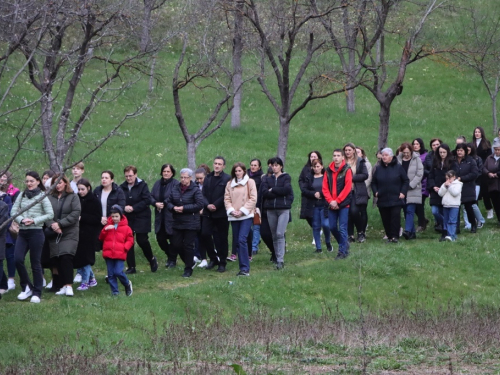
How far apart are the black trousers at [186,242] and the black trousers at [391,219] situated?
4.74 m

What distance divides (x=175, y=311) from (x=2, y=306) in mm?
2617

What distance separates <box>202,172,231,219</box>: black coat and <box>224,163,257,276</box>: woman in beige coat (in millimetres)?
570

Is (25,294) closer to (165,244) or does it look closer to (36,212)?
(36,212)

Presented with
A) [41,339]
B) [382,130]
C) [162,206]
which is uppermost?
[382,130]

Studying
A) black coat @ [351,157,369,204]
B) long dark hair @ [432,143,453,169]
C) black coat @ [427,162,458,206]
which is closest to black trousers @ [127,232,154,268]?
black coat @ [351,157,369,204]

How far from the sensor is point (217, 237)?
1531 cm

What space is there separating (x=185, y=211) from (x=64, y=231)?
2.18m

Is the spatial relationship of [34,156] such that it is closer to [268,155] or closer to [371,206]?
[268,155]

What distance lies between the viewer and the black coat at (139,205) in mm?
Answer: 14935

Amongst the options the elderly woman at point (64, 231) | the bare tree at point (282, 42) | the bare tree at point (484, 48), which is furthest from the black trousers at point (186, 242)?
the bare tree at point (484, 48)

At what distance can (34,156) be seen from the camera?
84.1 ft

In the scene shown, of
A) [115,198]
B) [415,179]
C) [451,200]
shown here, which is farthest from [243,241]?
[451,200]

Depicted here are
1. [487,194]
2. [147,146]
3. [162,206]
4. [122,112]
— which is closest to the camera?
[162,206]

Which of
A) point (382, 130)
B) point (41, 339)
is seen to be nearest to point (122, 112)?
point (382, 130)
